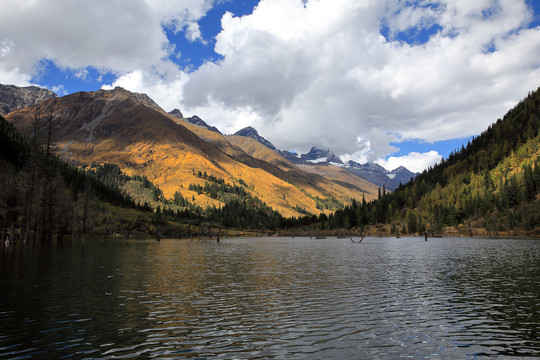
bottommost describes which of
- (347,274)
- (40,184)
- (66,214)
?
(347,274)

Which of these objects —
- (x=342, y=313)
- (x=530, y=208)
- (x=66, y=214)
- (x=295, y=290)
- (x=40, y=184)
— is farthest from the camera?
(x=530, y=208)

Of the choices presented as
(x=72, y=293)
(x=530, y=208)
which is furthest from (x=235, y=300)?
(x=530, y=208)

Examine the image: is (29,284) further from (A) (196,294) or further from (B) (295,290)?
(B) (295,290)

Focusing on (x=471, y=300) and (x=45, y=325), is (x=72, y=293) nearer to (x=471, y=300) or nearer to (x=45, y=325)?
(x=45, y=325)

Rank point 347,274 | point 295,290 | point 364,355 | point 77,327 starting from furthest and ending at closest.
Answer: point 347,274
point 295,290
point 77,327
point 364,355

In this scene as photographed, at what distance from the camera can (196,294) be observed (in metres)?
33.6

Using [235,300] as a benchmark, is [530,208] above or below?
above

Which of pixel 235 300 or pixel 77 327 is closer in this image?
pixel 77 327

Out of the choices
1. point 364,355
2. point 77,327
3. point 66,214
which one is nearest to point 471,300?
point 364,355

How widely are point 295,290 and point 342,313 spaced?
10.4 m

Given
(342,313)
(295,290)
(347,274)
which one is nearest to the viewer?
(342,313)

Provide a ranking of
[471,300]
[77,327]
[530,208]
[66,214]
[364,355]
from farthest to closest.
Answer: [530,208] → [66,214] → [471,300] → [77,327] → [364,355]

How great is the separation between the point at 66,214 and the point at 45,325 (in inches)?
4786

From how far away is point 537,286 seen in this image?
3647 centimetres
